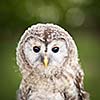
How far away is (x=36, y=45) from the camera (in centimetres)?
100

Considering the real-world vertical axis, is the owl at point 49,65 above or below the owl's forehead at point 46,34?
below

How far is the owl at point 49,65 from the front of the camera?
39.5 inches

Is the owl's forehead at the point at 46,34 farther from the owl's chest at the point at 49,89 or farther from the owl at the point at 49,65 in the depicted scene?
the owl's chest at the point at 49,89

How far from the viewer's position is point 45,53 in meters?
0.99

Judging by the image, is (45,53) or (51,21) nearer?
(45,53)

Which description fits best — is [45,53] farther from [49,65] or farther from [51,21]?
[51,21]

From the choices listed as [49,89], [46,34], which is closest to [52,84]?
[49,89]

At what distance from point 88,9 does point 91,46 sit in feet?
0.40

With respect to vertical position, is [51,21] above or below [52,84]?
above

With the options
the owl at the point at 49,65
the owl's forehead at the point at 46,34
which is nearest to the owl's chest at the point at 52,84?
the owl at the point at 49,65

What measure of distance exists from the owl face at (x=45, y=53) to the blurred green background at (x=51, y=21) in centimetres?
8

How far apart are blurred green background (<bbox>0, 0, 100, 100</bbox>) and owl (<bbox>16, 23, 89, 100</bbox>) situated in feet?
0.17

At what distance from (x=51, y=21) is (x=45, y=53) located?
18 cm

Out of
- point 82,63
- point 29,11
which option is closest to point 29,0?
point 29,11
